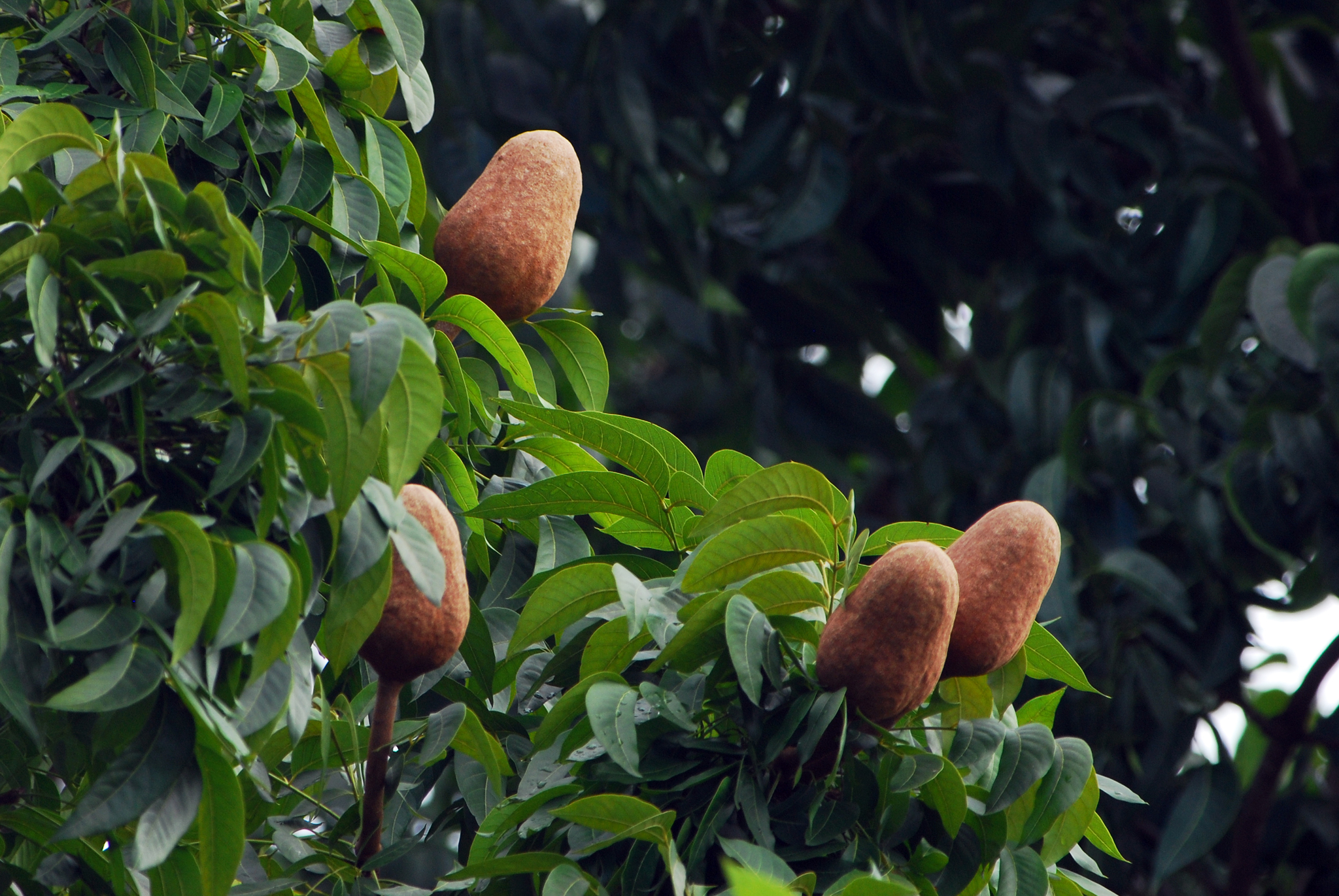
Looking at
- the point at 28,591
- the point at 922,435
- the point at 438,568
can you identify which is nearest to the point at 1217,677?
the point at 922,435

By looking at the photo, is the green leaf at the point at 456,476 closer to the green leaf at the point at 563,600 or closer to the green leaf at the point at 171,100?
the green leaf at the point at 563,600

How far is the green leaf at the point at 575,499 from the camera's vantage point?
0.89 metres

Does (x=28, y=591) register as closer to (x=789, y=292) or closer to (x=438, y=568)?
(x=438, y=568)

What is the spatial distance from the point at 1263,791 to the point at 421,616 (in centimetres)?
181

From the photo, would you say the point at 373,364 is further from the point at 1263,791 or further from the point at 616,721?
the point at 1263,791

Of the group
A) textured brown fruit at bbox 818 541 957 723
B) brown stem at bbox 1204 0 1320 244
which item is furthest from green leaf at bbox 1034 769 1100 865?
brown stem at bbox 1204 0 1320 244

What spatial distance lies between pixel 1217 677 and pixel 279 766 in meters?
1.63

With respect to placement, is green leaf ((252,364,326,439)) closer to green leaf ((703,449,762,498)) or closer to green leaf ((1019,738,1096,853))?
green leaf ((703,449,762,498))

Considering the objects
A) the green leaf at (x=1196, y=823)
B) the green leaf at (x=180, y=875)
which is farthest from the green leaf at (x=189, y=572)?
the green leaf at (x=1196, y=823)

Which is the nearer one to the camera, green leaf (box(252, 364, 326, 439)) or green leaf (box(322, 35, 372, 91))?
green leaf (box(252, 364, 326, 439))

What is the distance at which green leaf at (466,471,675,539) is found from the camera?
0.89 metres

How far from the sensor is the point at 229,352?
2.18 feet

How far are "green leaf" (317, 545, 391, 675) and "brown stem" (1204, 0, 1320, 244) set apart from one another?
2.11 meters

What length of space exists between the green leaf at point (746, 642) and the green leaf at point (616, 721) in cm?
7
